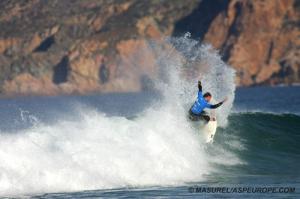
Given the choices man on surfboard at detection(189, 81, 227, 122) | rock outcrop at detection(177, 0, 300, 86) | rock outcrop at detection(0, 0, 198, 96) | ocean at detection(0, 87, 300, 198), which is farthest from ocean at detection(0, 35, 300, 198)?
rock outcrop at detection(177, 0, 300, 86)

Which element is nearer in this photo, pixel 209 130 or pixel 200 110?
pixel 200 110

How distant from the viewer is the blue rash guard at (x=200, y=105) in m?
23.8

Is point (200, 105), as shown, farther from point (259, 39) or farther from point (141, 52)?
point (259, 39)

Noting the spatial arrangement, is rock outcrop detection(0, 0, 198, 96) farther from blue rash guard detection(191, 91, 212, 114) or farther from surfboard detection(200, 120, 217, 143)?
blue rash guard detection(191, 91, 212, 114)

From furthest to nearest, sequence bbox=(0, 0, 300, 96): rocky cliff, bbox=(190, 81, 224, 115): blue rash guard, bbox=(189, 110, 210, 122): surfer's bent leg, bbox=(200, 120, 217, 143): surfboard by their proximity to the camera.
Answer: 1. bbox=(0, 0, 300, 96): rocky cliff
2. bbox=(200, 120, 217, 143): surfboard
3. bbox=(189, 110, 210, 122): surfer's bent leg
4. bbox=(190, 81, 224, 115): blue rash guard

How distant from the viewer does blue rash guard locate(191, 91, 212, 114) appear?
78.1ft

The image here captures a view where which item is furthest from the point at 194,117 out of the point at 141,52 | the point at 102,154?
the point at 141,52

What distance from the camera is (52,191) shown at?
19312mm

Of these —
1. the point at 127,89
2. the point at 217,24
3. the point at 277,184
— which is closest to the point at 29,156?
the point at 277,184

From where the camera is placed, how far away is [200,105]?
24.0 meters

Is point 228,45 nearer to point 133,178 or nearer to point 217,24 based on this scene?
point 217,24

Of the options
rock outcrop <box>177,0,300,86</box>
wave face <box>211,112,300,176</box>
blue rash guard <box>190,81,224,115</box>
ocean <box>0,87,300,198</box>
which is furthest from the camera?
rock outcrop <box>177,0,300,86</box>

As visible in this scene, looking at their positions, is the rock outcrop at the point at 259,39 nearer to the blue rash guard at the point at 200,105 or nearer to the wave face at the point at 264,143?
the wave face at the point at 264,143

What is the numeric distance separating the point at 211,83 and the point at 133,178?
36.6 ft
